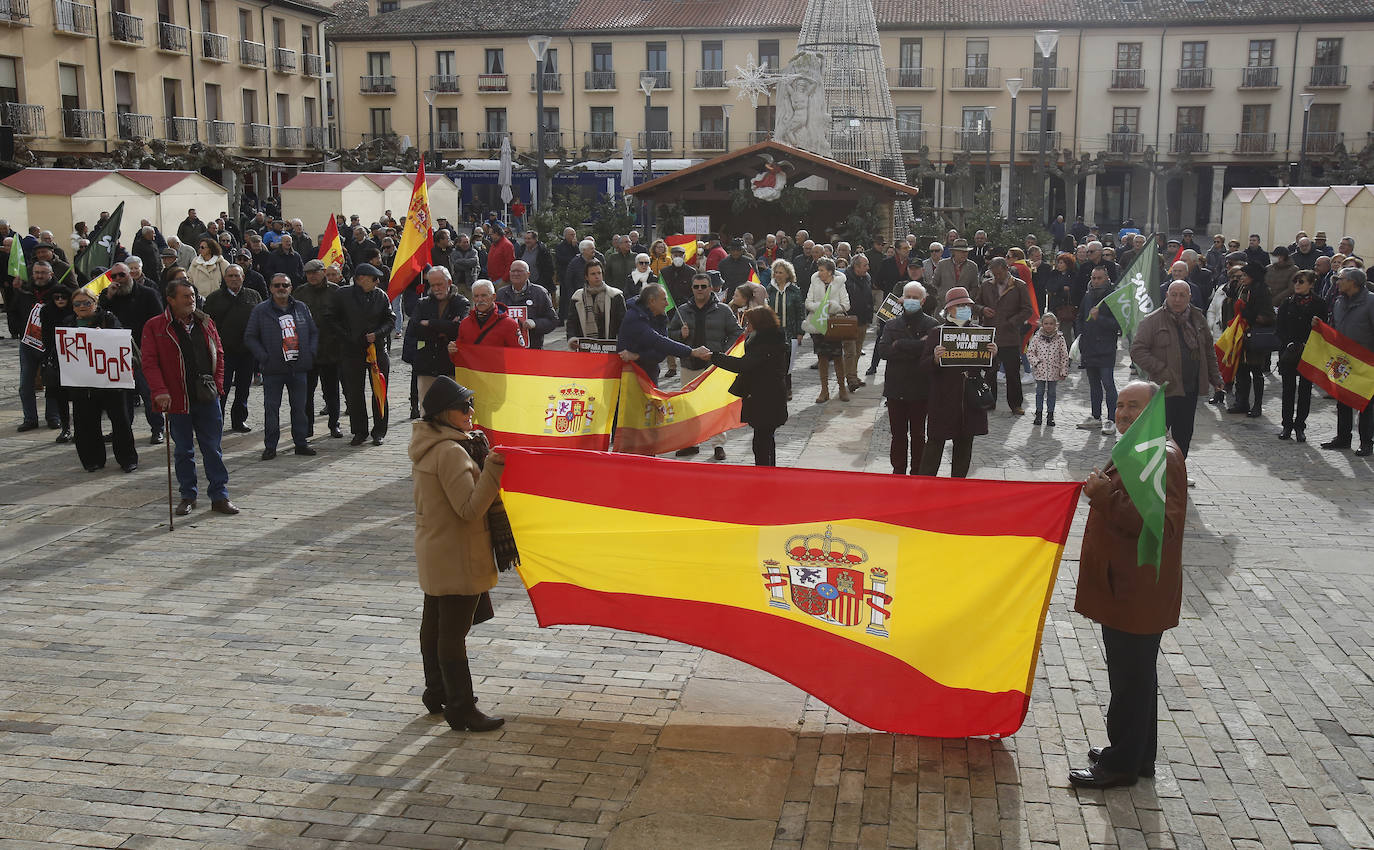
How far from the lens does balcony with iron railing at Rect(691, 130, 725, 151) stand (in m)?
60.0

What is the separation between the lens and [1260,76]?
2211 inches

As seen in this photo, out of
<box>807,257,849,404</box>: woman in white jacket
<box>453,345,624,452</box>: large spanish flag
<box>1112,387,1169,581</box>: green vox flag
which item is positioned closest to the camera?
<box>1112,387,1169,581</box>: green vox flag

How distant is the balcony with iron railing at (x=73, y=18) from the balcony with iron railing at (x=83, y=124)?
253 centimetres

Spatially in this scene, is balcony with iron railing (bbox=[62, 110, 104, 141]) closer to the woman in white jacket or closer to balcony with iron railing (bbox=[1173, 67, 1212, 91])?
the woman in white jacket

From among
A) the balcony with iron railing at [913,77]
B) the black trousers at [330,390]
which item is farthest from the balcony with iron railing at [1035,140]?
the black trousers at [330,390]

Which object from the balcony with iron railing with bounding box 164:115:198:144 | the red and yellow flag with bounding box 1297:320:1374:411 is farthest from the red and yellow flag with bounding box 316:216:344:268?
the balcony with iron railing with bounding box 164:115:198:144

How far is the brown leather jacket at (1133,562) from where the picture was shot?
5.15 metres

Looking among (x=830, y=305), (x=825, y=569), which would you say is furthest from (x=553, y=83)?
(x=825, y=569)

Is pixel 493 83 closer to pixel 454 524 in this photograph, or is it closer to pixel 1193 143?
pixel 1193 143

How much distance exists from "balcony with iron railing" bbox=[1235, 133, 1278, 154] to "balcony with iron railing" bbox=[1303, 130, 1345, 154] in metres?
1.49

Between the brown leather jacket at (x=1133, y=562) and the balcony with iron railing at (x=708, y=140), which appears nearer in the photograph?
the brown leather jacket at (x=1133, y=562)

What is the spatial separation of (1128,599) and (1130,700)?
17.6 inches

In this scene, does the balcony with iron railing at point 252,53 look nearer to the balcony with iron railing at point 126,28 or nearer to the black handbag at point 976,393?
the balcony with iron railing at point 126,28

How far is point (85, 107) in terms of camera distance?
42.6 m
